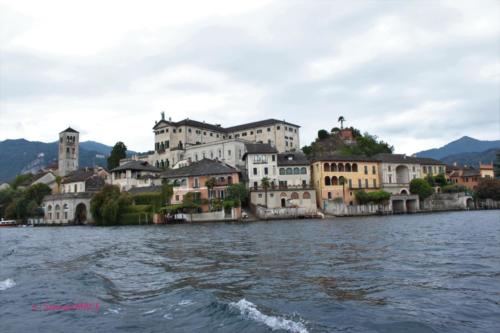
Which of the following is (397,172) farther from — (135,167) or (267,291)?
(267,291)

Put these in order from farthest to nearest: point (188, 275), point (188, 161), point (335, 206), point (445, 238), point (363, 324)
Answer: point (188, 161), point (335, 206), point (445, 238), point (188, 275), point (363, 324)

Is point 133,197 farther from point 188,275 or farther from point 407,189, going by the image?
point 188,275

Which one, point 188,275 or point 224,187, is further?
point 224,187

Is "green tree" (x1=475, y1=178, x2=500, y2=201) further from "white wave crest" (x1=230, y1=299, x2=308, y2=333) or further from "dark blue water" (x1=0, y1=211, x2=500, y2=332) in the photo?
"white wave crest" (x1=230, y1=299, x2=308, y2=333)

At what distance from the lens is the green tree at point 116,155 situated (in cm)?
9662

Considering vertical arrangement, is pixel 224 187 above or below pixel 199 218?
above

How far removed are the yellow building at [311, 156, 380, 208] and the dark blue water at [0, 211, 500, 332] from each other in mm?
47131

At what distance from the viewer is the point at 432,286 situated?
42.3 feet

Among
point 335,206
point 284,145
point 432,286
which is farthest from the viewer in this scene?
point 284,145

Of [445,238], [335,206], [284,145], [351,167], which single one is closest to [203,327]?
[445,238]

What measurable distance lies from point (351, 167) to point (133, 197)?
122ft

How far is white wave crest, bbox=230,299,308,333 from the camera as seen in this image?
357 inches

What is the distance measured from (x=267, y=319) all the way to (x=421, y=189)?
7089 cm

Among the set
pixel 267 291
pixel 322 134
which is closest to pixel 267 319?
pixel 267 291
